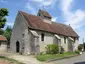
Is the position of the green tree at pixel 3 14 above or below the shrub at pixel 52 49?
above

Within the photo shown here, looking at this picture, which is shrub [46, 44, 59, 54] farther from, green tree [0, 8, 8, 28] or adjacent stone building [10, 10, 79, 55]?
green tree [0, 8, 8, 28]

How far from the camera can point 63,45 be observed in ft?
144

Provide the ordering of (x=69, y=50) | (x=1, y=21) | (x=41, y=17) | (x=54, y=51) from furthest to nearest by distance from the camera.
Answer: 1. (x=69, y=50)
2. (x=41, y=17)
3. (x=54, y=51)
4. (x=1, y=21)

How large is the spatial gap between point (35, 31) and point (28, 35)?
162 cm

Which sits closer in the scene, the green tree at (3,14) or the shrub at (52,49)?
the green tree at (3,14)

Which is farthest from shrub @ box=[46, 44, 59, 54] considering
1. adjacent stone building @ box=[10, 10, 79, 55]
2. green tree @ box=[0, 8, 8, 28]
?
green tree @ box=[0, 8, 8, 28]

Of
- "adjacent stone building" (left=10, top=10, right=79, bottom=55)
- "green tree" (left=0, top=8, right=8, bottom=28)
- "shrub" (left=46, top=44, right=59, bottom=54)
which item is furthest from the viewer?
"shrub" (left=46, top=44, right=59, bottom=54)

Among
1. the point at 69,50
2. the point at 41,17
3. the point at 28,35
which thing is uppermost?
the point at 41,17

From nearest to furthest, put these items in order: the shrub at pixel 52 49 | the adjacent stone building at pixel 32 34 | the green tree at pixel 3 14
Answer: the green tree at pixel 3 14 < the adjacent stone building at pixel 32 34 < the shrub at pixel 52 49

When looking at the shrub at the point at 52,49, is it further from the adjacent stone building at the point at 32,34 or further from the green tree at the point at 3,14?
the green tree at the point at 3,14

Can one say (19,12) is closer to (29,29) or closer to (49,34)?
(29,29)

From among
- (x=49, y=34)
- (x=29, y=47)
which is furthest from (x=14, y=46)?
(x=49, y=34)

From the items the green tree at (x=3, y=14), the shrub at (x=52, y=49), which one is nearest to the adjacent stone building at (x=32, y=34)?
the shrub at (x=52, y=49)

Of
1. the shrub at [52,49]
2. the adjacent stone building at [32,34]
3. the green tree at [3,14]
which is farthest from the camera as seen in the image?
the shrub at [52,49]
